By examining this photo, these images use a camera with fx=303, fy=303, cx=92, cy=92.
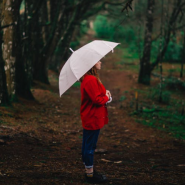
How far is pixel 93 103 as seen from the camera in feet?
14.3

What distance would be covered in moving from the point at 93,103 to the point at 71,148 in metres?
3.11

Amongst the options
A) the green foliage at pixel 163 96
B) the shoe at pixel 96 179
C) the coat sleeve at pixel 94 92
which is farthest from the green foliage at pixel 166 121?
the coat sleeve at pixel 94 92

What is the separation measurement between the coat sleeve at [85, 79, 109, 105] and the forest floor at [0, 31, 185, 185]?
1.31 metres

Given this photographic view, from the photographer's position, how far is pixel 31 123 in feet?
28.5

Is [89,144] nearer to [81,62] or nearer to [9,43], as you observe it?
[81,62]

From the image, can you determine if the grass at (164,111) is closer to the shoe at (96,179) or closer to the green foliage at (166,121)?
the green foliage at (166,121)

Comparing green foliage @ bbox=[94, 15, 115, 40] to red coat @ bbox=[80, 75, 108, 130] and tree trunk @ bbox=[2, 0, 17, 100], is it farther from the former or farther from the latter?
red coat @ bbox=[80, 75, 108, 130]

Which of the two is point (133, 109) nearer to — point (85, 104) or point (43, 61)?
point (43, 61)

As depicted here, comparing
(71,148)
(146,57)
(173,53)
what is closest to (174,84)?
(146,57)

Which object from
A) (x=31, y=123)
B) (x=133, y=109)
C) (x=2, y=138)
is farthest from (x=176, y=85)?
(x=2, y=138)

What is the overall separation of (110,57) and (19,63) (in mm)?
20791

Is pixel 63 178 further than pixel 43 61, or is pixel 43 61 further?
pixel 43 61

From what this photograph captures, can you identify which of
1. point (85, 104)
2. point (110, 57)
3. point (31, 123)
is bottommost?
point (110, 57)

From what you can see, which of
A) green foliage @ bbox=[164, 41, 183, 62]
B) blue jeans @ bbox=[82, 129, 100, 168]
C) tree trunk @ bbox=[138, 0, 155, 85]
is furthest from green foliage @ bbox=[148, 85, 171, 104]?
green foliage @ bbox=[164, 41, 183, 62]
